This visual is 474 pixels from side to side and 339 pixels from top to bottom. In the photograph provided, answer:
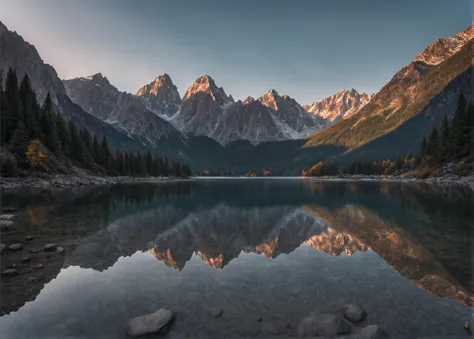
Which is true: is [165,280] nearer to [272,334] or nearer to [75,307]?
[75,307]

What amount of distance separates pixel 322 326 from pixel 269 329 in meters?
1.58

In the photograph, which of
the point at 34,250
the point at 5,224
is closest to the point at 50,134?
the point at 5,224

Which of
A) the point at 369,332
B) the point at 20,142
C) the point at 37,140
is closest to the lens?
the point at 369,332

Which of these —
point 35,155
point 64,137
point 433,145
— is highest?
point 64,137

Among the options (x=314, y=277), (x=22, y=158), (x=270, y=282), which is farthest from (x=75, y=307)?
(x=22, y=158)

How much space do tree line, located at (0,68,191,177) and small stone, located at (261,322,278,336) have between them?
7920cm

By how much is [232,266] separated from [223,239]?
6.35 m

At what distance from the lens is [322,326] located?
8117 millimetres

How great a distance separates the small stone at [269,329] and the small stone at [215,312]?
157 centimetres

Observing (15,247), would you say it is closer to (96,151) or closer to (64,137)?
(64,137)

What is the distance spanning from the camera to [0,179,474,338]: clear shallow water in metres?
8.64

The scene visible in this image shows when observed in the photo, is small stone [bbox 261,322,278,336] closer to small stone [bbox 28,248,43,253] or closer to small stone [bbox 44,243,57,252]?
small stone [bbox 44,243,57,252]

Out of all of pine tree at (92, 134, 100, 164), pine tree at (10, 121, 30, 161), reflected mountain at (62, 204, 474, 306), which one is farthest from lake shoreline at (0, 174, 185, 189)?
reflected mountain at (62, 204, 474, 306)

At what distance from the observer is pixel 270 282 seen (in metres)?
12.4
